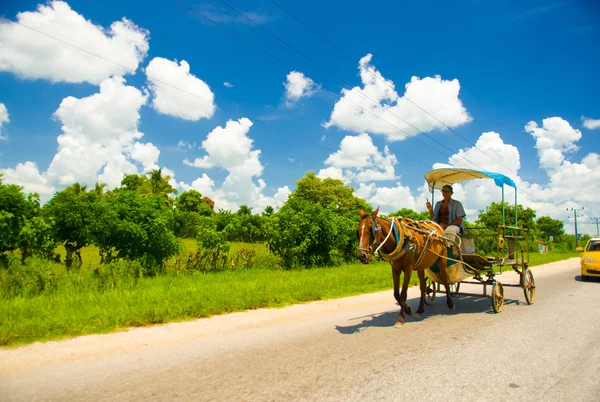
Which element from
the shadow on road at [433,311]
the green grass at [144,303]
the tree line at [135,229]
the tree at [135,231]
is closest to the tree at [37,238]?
the tree line at [135,229]

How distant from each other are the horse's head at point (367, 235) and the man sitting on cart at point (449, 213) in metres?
2.84

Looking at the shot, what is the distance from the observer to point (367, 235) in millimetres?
6348

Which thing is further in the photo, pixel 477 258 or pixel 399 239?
pixel 477 258

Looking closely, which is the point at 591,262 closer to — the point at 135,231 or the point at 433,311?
the point at 433,311

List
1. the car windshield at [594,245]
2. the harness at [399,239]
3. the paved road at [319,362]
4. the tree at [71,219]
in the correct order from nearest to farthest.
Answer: the paved road at [319,362] < the harness at [399,239] < the tree at [71,219] < the car windshield at [594,245]

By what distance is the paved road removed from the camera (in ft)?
12.3

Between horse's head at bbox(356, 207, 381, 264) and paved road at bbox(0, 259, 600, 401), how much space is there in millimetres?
1304

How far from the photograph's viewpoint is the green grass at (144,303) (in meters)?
5.69

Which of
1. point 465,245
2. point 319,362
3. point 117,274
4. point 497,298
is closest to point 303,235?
point 117,274

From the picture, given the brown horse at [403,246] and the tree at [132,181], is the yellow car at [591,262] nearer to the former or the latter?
the brown horse at [403,246]

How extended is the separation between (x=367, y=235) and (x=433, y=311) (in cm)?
326

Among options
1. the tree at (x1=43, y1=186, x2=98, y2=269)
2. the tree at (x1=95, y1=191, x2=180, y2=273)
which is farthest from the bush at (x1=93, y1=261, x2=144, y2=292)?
the tree at (x1=43, y1=186, x2=98, y2=269)

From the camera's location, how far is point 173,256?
42.6 ft

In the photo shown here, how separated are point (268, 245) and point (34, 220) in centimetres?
937
